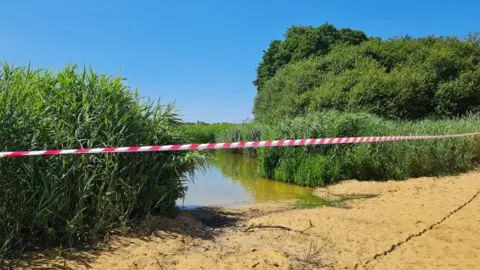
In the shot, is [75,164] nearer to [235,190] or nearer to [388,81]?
[235,190]

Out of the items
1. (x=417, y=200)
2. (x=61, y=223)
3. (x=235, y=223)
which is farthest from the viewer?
(x=417, y=200)

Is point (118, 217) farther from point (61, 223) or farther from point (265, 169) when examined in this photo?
point (265, 169)

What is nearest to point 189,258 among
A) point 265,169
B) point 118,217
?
point 118,217

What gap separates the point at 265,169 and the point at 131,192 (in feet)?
27.9

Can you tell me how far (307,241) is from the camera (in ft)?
17.7

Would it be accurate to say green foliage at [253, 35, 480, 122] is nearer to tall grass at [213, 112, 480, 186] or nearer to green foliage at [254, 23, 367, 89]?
green foliage at [254, 23, 367, 89]

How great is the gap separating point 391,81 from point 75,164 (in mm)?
21249

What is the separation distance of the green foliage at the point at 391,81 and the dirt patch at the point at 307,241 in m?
15.1

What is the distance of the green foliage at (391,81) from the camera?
875 inches

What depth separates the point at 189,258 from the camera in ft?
14.8

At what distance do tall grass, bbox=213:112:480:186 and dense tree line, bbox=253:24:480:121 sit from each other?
8226mm

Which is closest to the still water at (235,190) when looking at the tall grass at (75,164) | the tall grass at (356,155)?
the tall grass at (356,155)

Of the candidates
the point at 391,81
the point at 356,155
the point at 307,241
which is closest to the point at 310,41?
the point at 391,81

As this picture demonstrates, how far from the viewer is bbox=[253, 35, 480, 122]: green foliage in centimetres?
2223
